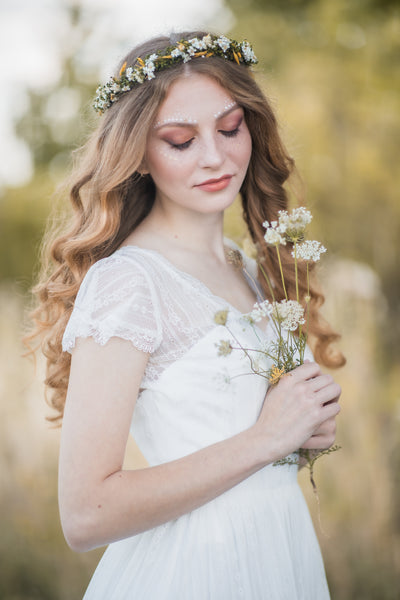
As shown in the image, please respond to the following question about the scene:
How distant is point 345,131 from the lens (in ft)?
19.0

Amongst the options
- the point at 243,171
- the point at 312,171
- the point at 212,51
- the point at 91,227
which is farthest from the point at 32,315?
the point at 312,171

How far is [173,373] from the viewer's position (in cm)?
151

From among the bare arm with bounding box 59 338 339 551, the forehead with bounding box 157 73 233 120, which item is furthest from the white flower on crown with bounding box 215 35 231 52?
the bare arm with bounding box 59 338 339 551

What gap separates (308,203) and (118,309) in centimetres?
341

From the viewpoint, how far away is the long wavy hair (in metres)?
1.69

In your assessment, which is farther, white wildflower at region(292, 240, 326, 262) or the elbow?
white wildflower at region(292, 240, 326, 262)

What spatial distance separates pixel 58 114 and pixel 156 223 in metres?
5.71

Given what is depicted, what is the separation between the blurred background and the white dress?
2.78 feet

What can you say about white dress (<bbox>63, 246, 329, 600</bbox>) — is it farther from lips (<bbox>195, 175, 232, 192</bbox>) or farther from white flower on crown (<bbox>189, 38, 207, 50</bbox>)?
white flower on crown (<bbox>189, 38, 207, 50</bbox>)

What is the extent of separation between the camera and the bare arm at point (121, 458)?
1333 mm

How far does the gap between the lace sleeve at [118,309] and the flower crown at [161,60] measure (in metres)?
0.58

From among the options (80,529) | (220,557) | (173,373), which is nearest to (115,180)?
(173,373)

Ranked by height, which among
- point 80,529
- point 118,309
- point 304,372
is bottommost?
point 80,529

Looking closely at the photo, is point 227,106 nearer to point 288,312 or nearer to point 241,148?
point 241,148
